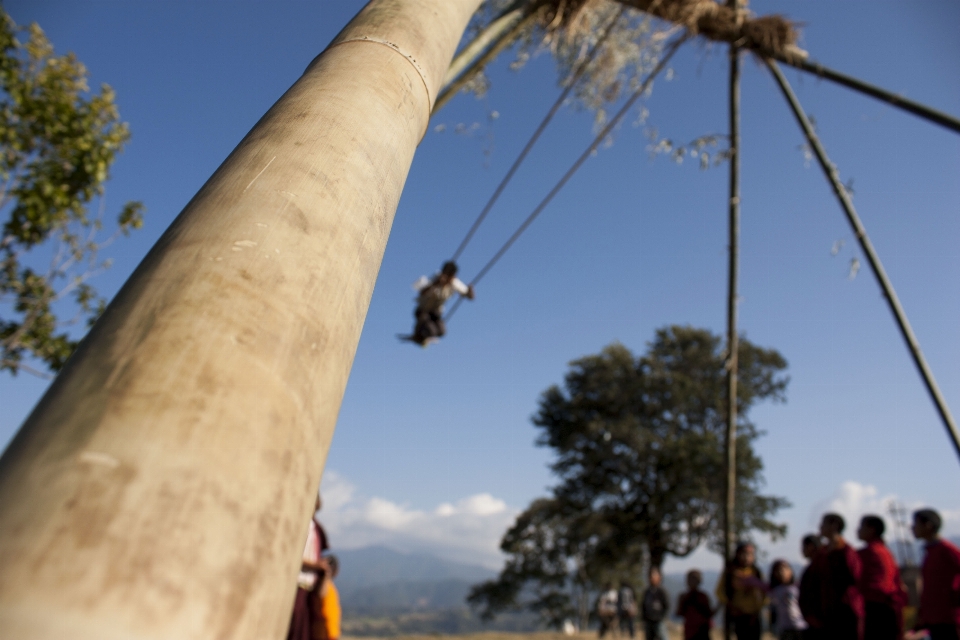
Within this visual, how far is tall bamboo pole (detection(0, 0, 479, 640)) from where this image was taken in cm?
41

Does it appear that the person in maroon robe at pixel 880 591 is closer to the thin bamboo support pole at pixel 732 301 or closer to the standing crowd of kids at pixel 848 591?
the standing crowd of kids at pixel 848 591

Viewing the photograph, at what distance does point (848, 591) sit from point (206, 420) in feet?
17.8

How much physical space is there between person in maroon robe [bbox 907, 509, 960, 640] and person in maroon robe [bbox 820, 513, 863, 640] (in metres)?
0.41

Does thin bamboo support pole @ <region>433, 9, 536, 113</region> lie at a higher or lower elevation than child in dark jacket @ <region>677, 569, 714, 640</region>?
higher

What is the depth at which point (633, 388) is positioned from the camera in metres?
23.0

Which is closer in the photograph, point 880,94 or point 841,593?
point 880,94

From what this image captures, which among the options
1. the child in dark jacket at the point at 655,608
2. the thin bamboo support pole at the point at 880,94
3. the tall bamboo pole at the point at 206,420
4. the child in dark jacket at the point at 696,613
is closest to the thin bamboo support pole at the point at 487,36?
the tall bamboo pole at the point at 206,420

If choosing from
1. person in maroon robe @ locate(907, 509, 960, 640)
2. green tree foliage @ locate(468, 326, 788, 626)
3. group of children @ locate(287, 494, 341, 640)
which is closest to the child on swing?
group of children @ locate(287, 494, 341, 640)

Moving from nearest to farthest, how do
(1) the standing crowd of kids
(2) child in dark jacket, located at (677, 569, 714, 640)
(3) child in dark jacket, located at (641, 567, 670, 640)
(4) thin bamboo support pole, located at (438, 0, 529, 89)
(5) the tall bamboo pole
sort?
1. (5) the tall bamboo pole
2. (4) thin bamboo support pole, located at (438, 0, 529, 89)
3. (1) the standing crowd of kids
4. (2) child in dark jacket, located at (677, 569, 714, 640)
5. (3) child in dark jacket, located at (641, 567, 670, 640)

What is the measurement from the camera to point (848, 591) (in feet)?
14.7

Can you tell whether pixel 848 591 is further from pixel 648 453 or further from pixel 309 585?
pixel 648 453

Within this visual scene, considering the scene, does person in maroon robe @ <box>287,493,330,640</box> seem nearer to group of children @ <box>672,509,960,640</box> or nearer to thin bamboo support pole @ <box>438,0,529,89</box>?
thin bamboo support pole @ <box>438,0,529,89</box>

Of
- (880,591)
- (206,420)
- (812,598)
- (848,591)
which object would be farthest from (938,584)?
(206,420)

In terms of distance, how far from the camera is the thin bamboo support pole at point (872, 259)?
3.77m
